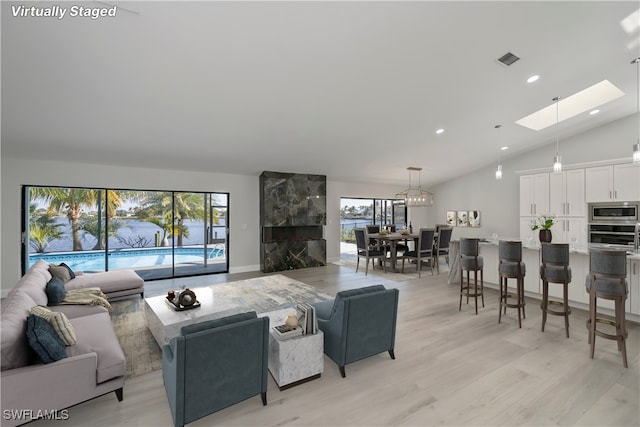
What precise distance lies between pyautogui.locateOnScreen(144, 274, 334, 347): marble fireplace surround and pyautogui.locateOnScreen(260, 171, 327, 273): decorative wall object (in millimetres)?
1341

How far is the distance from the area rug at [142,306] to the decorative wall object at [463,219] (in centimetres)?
638

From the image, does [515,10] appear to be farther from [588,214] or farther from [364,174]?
[364,174]

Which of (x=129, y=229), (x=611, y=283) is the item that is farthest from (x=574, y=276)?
(x=129, y=229)

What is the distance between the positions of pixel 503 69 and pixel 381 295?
3.49 meters

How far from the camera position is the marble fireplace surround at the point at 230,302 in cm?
311

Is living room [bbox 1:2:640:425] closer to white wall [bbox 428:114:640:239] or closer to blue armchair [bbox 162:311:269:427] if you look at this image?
white wall [bbox 428:114:640:239]

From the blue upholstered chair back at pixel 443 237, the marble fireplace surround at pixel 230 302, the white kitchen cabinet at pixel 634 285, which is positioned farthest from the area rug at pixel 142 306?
the white kitchen cabinet at pixel 634 285

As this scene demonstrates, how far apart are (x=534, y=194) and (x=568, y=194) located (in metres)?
0.62

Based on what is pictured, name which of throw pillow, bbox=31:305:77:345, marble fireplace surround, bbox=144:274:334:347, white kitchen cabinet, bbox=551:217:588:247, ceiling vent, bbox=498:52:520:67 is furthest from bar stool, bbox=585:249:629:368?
throw pillow, bbox=31:305:77:345

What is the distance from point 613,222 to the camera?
17.9ft

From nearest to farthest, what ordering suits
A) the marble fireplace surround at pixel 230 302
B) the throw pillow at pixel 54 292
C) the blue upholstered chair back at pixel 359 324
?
the blue upholstered chair back at pixel 359 324 < the marble fireplace surround at pixel 230 302 < the throw pillow at pixel 54 292

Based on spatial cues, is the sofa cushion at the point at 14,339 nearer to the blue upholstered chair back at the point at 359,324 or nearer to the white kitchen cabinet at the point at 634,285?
the blue upholstered chair back at the point at 359,324

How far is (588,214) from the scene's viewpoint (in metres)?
5.74

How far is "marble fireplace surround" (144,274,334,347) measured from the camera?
3109mm
